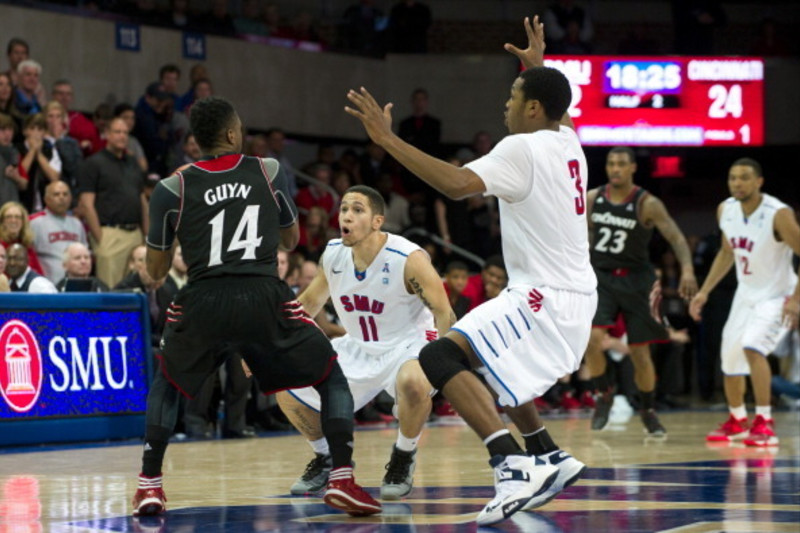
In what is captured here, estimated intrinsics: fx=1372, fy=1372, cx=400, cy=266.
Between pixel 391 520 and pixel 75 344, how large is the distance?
567cm

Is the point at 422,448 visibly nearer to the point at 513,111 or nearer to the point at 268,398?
the point at 268,398

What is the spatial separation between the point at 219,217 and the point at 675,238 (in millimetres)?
6362

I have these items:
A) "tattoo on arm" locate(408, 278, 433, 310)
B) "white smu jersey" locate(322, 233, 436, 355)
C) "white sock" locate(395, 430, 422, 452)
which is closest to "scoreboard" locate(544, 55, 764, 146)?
"white smu jersey" locate(322, 233, 436, 355)

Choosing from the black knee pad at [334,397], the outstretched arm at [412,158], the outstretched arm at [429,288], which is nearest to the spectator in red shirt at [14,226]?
the outstretched arm at [429,288]

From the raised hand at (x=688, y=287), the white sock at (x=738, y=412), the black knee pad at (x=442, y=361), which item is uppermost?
the raised hand at (x=688, y=287)

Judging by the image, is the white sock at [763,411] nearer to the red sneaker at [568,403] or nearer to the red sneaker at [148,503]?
the red sneaker at [568,403]

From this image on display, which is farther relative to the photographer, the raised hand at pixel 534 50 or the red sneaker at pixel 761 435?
the red sneaker at pixel 761 435

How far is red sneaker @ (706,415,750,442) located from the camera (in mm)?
11469

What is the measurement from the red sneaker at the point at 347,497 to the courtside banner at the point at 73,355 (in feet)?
16.7

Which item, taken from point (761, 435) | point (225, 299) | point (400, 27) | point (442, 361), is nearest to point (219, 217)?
point (225, 299)

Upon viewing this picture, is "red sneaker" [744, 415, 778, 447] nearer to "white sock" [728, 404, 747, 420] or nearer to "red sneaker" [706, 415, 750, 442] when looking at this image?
"red sneaker" [706, 415, 750, 442]

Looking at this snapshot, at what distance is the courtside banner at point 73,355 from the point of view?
1085 centimetres

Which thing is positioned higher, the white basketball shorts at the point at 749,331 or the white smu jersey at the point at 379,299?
the white smu jersey at the point at 379,299

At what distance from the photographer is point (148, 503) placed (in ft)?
21.2
